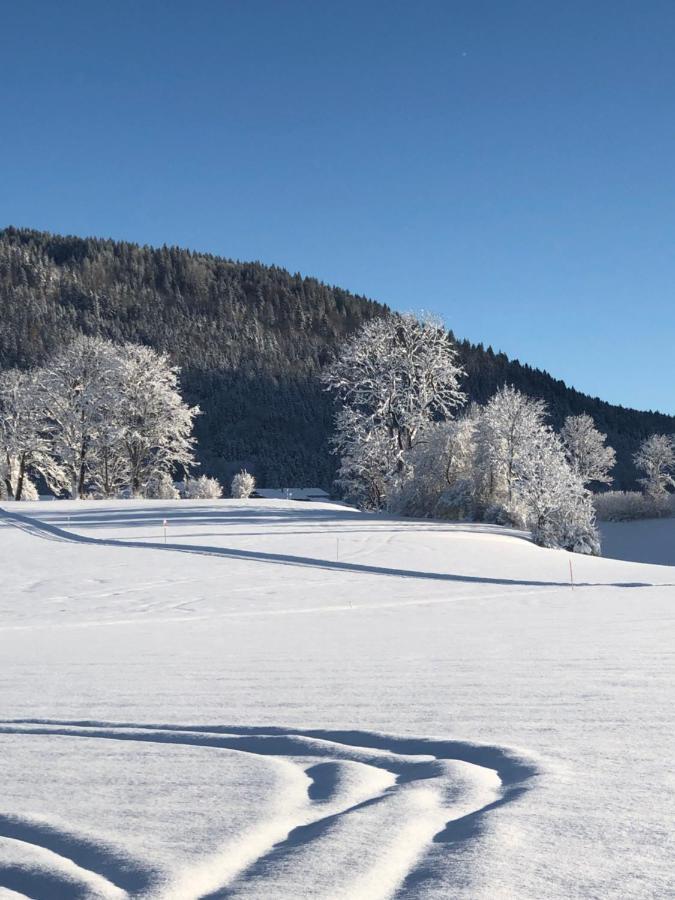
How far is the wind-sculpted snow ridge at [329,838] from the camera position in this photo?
2.86 meters

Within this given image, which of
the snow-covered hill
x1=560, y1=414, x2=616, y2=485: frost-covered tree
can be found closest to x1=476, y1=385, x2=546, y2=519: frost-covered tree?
the snow-covered hill

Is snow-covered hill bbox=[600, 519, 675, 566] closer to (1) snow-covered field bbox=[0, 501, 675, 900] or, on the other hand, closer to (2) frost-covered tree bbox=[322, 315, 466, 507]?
(2) frost-covered tree bbox=[322, 315, 466, 507]

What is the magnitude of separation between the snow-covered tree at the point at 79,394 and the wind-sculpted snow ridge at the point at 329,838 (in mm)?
46957

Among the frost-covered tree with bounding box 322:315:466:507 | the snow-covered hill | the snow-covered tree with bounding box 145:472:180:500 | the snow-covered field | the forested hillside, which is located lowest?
the snow-covered hill

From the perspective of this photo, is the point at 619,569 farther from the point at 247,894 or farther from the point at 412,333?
the point at 247,894

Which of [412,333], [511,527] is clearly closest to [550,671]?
[511,527]

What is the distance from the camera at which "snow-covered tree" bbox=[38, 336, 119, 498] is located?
164 ft

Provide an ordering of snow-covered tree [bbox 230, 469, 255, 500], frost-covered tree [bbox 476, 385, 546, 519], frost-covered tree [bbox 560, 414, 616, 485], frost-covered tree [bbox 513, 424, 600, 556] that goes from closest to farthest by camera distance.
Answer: frost-covered tree [bbox 513, 424, 600, 556] → frost-covered tree [bbox 476, 385, 546, 519] → frost-covered tree [bbox 560, 414, 616, 485] → snow-covered tree [bbox 230, 469, 255, 500]

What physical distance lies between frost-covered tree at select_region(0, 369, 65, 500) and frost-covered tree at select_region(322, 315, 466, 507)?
2395 centimetres

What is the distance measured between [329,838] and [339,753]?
5.50 ft

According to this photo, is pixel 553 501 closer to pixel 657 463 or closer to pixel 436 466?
pixel 436 466

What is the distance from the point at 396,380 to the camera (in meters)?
40.7

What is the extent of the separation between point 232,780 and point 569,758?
1955 millimetres

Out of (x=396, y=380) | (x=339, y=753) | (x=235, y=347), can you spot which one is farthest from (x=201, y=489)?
(x=235, y=347)
